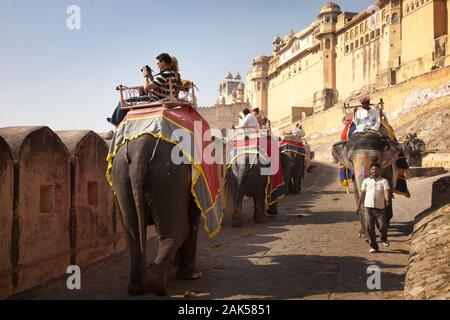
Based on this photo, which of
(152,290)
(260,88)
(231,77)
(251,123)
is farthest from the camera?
(231,77)

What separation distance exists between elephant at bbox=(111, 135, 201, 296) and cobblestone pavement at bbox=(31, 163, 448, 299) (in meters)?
0.30

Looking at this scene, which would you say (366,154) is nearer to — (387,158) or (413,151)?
(387,158)

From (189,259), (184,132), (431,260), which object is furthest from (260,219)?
(184,132)

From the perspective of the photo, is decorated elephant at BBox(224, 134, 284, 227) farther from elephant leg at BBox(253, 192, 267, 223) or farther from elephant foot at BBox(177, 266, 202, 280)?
elephant foot at BBox(177, 266, 202, 280)

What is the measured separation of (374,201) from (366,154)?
0.83 meters

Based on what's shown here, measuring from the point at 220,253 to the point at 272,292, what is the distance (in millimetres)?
2278

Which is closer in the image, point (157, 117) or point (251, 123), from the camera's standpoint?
point (157, 117)

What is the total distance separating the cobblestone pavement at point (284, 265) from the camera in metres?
4.86

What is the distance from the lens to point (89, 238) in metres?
6.47

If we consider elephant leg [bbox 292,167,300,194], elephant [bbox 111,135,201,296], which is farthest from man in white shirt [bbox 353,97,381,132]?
elephant leg [bbox 292,167,300,194]

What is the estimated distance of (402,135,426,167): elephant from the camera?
2088 centimetres

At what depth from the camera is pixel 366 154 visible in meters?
7.43
